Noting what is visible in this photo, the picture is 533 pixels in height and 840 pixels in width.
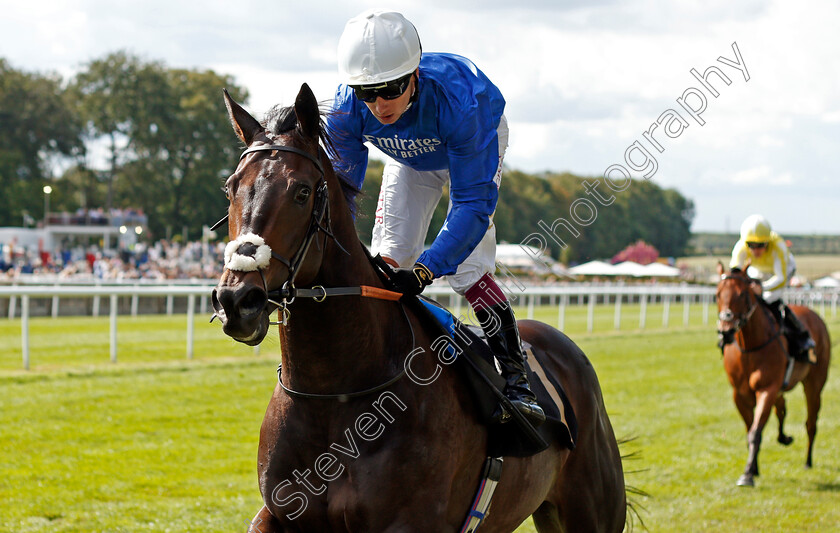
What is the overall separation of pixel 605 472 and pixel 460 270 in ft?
4.04

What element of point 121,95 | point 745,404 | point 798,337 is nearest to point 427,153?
point 745,404

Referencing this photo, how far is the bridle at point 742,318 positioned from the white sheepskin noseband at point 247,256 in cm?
647

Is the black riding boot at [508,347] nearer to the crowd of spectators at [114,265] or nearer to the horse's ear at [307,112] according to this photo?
the horse's ear at [307,112]

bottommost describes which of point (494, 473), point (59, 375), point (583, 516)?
point (59, 375)

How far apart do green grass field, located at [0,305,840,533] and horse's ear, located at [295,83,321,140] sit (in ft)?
2.48

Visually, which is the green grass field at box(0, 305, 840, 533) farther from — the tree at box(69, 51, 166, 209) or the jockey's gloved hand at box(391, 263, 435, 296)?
the tree at box(69, 51, 166, 209)

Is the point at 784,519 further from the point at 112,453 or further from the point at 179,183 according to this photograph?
the point at 179,183

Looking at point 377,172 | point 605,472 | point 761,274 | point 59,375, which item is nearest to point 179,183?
point 377,172

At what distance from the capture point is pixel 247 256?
201cm

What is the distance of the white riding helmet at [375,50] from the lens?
101 inches

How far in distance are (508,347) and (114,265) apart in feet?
72.2

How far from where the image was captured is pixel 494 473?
110 inches

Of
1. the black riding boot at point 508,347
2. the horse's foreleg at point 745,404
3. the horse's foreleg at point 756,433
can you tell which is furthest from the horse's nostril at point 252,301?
the horse's foreleg at point 745,404

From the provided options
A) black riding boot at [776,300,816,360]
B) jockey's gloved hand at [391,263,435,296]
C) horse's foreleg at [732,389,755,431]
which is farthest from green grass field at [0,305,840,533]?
black riding boot at [776,300,816,360]
